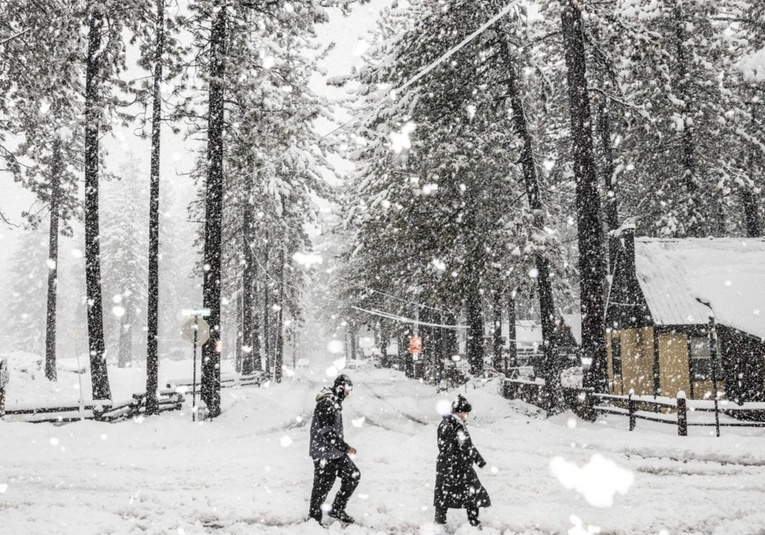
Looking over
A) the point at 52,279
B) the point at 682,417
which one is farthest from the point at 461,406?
the point at 52,279

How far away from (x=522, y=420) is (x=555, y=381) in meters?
1.53

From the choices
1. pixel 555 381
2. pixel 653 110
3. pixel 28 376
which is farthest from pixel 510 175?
pixel 28 376

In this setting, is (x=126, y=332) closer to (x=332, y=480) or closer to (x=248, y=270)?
(x=248, y=270)

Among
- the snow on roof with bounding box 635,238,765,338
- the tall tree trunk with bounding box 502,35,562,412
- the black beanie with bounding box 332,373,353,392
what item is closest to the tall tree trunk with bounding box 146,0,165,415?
the black beanie with bounding box 332,373,353,392

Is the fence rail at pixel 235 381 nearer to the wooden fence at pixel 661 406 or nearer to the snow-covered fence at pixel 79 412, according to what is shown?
the snow-covered fence at pixel 79 412

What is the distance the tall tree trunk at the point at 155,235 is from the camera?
598 inches

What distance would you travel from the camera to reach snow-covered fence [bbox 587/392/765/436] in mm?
12154

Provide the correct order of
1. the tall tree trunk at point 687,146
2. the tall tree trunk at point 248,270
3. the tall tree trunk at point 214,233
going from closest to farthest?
the tall tree trunk at point 214,233 → the tall tree trunk at point 687,146 → the tall tree trunk at point 248,270

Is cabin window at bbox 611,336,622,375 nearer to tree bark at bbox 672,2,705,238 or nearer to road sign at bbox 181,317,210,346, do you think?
tree bark at bbox 672,2,705,238

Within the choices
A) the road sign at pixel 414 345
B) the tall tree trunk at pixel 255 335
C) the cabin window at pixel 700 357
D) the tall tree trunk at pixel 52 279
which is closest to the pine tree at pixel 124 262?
the tall tree trunk at pixel 255 335

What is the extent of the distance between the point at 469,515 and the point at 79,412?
11044 millimetres

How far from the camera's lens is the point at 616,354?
21.7m

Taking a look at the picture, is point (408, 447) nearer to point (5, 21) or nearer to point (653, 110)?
point (5, 21)

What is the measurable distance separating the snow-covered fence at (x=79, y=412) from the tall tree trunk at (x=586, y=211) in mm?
12560
